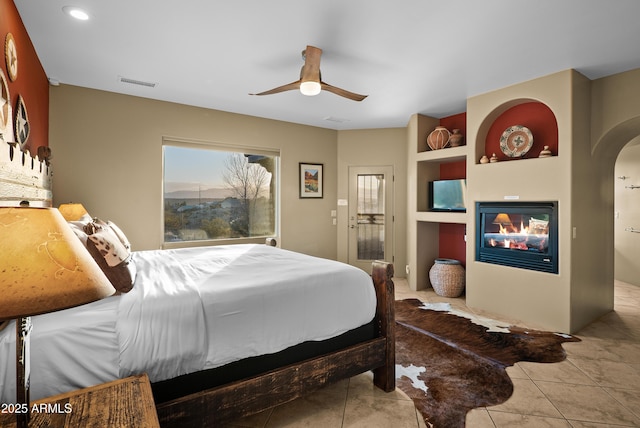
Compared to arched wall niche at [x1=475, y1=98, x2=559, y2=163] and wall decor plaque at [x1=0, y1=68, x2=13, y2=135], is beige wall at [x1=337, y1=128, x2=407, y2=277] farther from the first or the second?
wall decor plaque at [x1=0, y1=68, x2=13, y2=135]

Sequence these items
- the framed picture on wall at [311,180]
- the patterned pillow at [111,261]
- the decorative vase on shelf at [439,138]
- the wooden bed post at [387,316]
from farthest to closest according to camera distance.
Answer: the framed picture on wall at [311,180]
the decorative vase on shelf at [439,138]
the wooden bed post at [387,316]
the patterned pillow at [111,261]

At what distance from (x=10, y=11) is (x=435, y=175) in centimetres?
513

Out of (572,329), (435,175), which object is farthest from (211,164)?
(572,329)

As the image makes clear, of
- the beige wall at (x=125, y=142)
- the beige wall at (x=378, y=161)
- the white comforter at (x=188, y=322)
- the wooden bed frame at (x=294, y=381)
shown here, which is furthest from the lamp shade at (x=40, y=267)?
the beige wall at (x=378, y=161)

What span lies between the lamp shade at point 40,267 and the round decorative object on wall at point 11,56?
2.22 metres

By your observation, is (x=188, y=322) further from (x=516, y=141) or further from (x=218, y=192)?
(x=516, y=141)

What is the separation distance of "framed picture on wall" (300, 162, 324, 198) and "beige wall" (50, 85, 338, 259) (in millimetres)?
565

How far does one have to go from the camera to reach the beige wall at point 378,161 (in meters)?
5.73

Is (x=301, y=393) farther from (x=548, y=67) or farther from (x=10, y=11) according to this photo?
(x=548, y=67)

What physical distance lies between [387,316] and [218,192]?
3.52 meters

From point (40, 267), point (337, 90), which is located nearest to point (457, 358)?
point (337, 90)

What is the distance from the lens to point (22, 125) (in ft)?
8.41

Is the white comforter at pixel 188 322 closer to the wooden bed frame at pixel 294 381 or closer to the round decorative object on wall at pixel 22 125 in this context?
the wooden bed frame at pixel 294 381

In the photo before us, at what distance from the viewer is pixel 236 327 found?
1735mm
